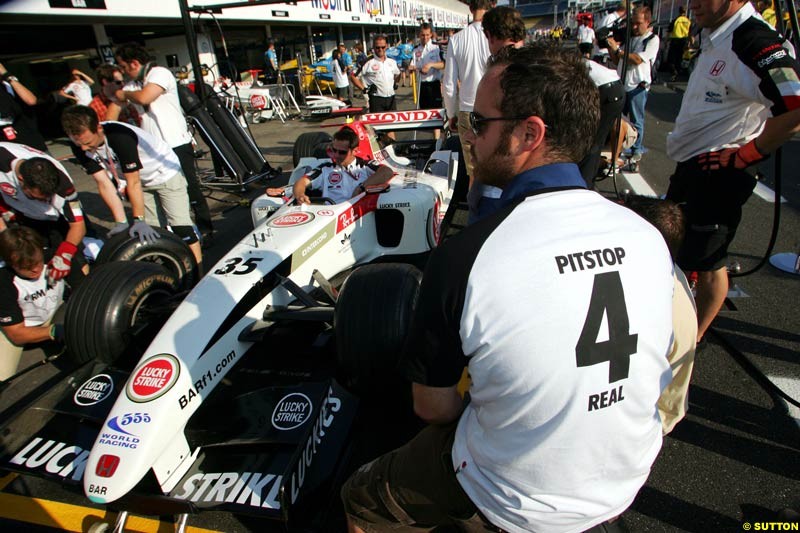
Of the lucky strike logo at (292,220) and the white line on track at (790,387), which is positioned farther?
the lucky strike logo at (292,220)

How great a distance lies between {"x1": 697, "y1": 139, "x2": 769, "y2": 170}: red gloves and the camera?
2.11 m

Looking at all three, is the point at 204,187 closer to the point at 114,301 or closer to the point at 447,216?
the point at 447,216

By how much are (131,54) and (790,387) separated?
19.1ft

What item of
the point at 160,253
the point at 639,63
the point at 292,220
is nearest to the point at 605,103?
the point at 292,220

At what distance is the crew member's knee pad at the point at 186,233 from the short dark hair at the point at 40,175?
98 centimetres

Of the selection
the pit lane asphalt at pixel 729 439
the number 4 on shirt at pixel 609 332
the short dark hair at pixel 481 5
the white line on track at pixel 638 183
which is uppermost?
the short dark hair at pixel 481 5

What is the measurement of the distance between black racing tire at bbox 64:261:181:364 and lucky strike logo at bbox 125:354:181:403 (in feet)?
1.83

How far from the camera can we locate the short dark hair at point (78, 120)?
346 centimetres

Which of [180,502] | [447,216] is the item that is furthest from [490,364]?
[447,216]

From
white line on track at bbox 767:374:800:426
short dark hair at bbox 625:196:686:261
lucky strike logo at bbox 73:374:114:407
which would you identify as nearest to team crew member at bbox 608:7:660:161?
white line on track at bbox 767:374:800:426

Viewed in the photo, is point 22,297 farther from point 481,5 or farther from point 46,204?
point 481,5

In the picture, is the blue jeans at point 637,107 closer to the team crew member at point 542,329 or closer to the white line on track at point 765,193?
the white line on track at point 765,193

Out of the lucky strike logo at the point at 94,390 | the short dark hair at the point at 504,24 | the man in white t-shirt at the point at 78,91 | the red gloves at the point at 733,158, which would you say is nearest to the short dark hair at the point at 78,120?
the lucky strike logo at the point at 94,390

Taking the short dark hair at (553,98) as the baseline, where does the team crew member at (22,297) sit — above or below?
below
